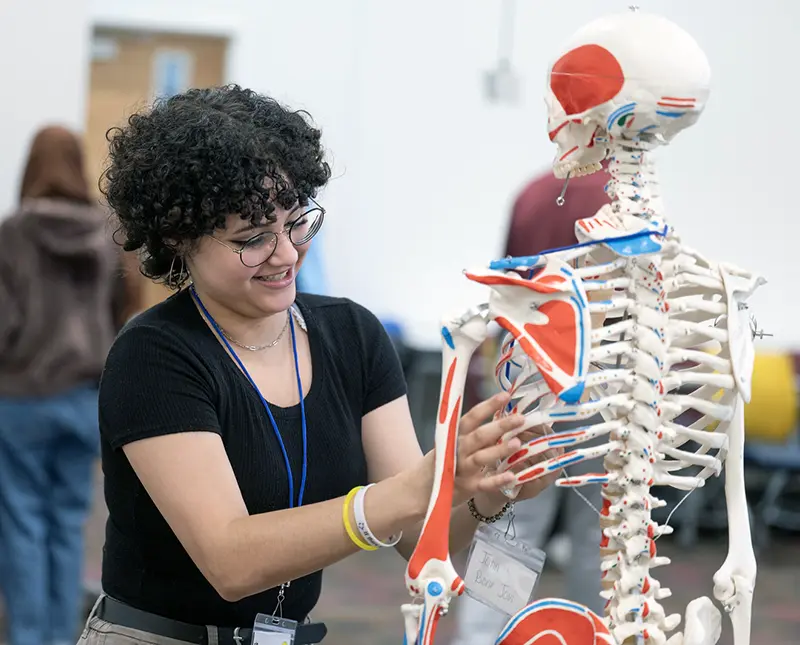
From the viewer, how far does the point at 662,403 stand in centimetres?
146

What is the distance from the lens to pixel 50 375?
319 centimetres

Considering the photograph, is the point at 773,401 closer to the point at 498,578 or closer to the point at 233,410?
the point at 498,578

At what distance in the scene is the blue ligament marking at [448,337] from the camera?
4.38ft

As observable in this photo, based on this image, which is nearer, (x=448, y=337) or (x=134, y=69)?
(x=448, y=337)

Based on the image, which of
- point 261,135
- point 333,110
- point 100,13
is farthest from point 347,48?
point 261,135

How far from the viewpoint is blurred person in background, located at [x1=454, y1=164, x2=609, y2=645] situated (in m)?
2.86

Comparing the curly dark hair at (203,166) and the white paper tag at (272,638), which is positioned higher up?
the curly dark hair at (203,166)

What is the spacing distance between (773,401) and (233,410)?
404 centimetres

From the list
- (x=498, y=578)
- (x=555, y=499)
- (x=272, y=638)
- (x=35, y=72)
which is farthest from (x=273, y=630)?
(x=35, y=72)

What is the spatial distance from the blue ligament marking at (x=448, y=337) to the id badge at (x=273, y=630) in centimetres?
46

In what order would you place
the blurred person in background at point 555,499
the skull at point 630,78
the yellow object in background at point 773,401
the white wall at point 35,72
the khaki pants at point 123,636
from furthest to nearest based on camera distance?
1. the yellow object in background at point 773,401
2. the white wall at point 35,72
3. the blurred person in background at point 555,499
4. the khaki pants at point 123,636
5. the skull at point 630,78

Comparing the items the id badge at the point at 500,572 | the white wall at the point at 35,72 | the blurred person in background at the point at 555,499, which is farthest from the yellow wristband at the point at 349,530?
the white wall at the point at 35,72

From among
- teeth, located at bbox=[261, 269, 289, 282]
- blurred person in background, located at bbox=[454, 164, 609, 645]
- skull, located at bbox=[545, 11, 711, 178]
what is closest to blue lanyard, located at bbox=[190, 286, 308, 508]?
teeth, located at bbox=[261, 269, 289, 282]

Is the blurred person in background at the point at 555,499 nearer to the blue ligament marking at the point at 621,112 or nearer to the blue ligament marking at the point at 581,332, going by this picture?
the blue ligament marking at the point at 621,112
